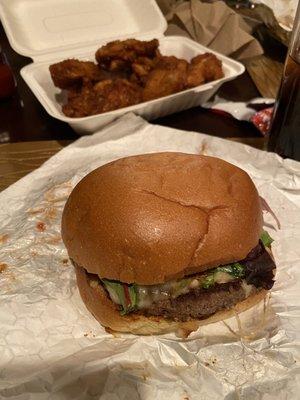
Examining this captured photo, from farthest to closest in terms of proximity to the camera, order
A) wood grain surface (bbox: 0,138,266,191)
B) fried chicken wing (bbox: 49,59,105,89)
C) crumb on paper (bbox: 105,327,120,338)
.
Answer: fried chicken wing (bbox: 49,59,105,89)
wood grain surface (bbox: 0,138,266,191)
crumb on paper (bbox: 105,327,120,338)

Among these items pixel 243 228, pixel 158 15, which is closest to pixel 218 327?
pixel 243 228

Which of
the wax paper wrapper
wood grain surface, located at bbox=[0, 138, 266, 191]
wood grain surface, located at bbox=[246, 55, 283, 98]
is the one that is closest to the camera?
the wax paper wrapper

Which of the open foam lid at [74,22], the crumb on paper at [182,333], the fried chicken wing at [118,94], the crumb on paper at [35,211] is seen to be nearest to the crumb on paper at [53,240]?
the crumb on paper at [35,211]

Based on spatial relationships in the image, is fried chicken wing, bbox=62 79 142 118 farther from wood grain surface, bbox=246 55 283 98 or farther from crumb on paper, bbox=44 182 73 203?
wood grain surface, bbox=246 55 283 98

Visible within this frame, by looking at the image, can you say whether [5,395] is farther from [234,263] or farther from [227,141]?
[227,141]

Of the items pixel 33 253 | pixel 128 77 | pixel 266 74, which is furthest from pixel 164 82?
pixel 33 253

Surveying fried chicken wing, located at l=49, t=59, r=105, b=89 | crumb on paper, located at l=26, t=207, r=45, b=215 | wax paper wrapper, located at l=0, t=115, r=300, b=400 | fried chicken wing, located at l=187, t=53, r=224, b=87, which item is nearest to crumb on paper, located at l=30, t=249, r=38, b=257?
wax paper wrapper, located at l=0, t=115, r=300, b=400

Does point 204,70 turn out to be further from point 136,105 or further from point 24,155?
point 24,155
